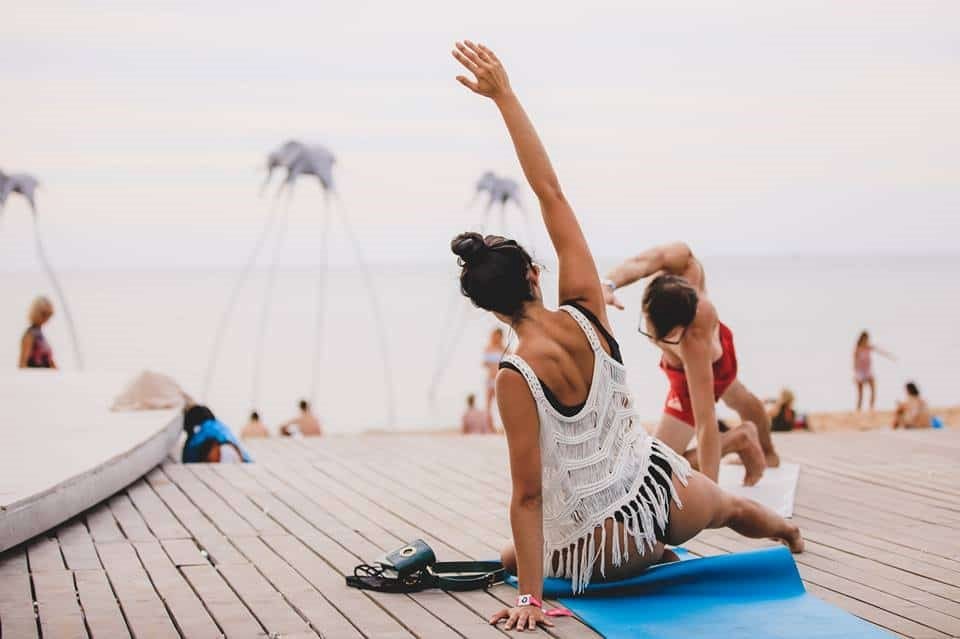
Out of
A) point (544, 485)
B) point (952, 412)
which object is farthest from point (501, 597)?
point (952, 412)

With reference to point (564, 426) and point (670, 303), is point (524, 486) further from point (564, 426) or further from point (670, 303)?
point (670, 303)

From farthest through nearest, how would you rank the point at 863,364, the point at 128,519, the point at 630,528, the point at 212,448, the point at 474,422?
the point at 863,364, the point at 474,422, the point at 212,448, the point at 128,519, the point at 630,528

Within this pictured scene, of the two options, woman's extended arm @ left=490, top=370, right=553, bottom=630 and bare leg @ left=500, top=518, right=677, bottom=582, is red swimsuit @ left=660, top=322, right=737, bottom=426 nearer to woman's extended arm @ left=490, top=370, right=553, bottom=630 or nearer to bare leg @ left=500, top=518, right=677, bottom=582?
bare leg @ left=500, top=518, right=677, bottom=582

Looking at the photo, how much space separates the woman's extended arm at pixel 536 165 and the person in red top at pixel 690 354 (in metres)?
0.78

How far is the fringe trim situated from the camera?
3.05 metres

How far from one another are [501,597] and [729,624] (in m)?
0.66

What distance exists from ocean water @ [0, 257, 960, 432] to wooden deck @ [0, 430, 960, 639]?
2.05 m

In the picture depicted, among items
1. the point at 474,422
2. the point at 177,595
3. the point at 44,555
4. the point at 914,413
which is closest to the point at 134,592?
the point at 177,595

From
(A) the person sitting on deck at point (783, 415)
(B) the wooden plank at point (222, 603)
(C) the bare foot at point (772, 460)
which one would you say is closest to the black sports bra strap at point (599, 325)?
(B) the wooden plank at point (222, 603)

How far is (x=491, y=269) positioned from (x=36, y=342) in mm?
8009

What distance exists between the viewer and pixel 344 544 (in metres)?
3.93

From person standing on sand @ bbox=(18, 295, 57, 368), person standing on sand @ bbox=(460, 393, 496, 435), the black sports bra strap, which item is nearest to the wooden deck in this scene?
the black sports bra strap

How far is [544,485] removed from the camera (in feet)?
10.0

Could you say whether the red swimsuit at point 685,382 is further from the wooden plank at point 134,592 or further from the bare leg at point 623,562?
the wooden plank at point 134,592
